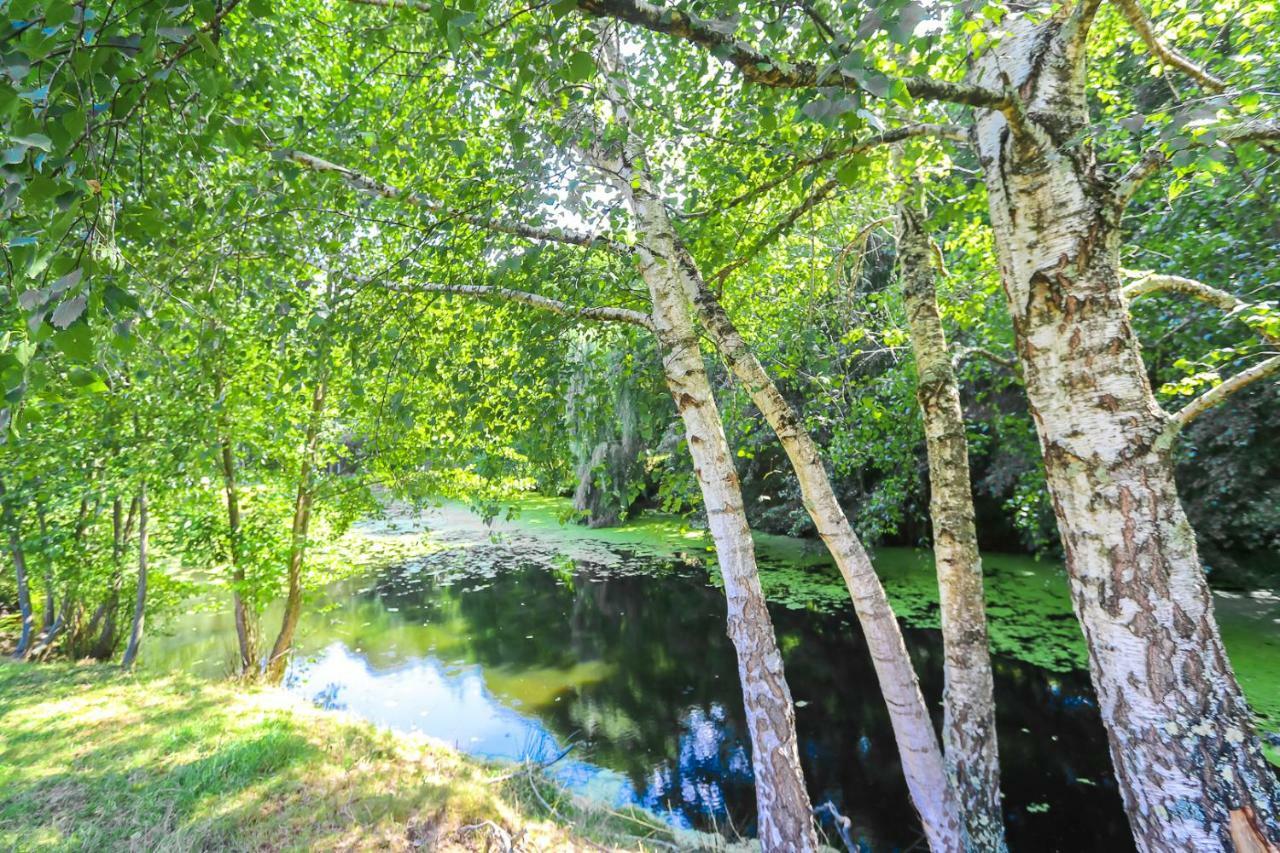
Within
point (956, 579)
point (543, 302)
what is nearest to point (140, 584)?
point (543, 302)

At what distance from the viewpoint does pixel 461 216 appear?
2.67 metres

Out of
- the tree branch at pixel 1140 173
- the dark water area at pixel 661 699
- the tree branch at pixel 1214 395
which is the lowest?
the dark water area at pixel 661 699

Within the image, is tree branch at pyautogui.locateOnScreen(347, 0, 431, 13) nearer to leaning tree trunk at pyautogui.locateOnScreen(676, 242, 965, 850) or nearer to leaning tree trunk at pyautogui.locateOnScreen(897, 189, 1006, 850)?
leaning tree trunk at pyautogui.locateOnScreen(676, 242, 965, 850)

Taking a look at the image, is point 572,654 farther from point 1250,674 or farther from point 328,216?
point 1250,674

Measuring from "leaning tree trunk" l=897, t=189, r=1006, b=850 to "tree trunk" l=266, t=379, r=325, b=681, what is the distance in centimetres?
660

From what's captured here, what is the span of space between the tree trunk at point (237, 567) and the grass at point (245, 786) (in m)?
1.46

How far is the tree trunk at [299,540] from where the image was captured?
7.07 meters

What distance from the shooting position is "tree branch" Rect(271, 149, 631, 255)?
8.50 feet

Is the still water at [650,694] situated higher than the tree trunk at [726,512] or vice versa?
the tree trunk at [726,512]

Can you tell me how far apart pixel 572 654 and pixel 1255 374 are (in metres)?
8.83

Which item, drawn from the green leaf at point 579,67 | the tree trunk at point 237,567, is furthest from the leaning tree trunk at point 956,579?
the tree trunk at point 237,567

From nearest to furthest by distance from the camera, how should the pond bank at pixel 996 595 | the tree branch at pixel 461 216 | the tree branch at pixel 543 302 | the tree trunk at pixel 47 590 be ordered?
1. the tree branch at pixel 461 216
2. the tree branch at pixel 543 302
3. the tree trunk at pixel 47 590
4. the pond bank at pixel 996 595

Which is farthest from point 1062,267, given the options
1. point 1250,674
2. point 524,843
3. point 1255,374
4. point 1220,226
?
point 1250,674

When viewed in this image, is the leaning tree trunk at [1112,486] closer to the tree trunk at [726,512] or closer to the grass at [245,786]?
the tree trunk at [726,512]
